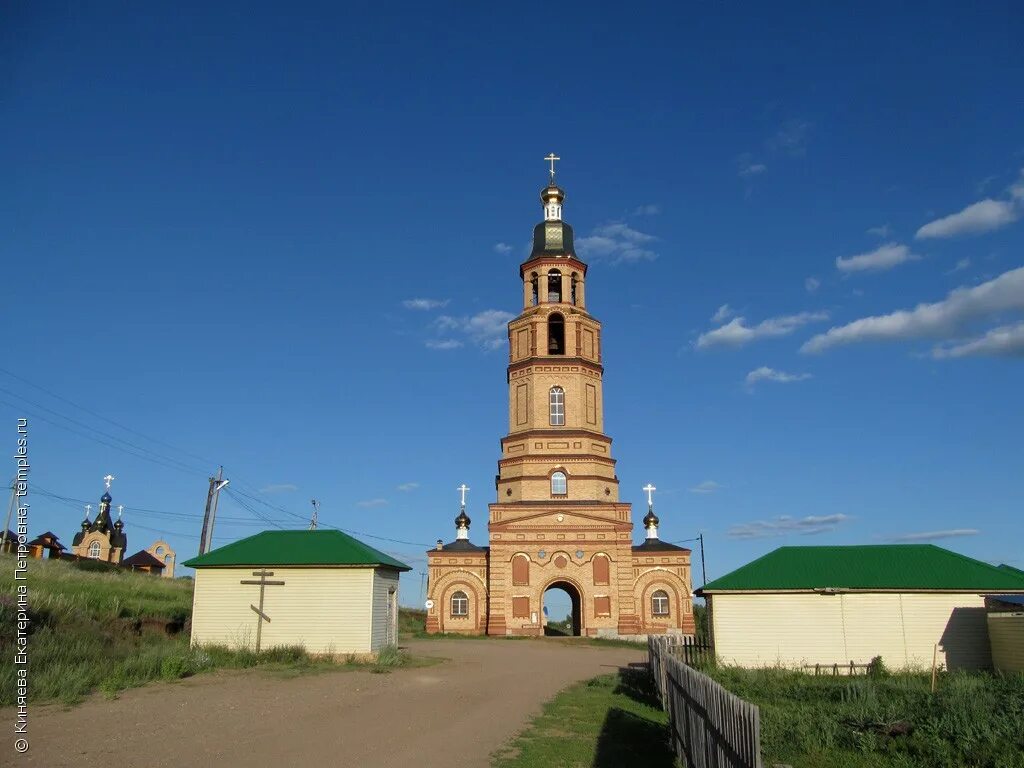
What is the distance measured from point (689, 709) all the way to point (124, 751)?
7080 mm

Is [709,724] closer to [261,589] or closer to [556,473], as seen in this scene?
[261,589]

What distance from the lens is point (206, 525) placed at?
36.4m

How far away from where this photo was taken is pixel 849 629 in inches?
846

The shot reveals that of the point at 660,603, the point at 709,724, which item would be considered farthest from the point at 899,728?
the point at 660,603

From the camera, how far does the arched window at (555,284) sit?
4169 cm

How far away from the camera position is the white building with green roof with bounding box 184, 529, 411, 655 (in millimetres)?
22047

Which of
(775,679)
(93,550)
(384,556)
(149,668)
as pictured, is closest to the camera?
(149,668)

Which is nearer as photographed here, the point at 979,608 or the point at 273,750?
the point at 273,750

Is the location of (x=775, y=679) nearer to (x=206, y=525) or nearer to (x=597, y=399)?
A: (x=597, y=399)

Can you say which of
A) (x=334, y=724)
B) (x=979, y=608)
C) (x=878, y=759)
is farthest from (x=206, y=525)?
(x=878, y=759)

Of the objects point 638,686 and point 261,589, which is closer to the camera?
point 638,686

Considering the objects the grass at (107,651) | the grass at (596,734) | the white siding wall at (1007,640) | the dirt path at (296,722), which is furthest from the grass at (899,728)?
the grass at (107,651)

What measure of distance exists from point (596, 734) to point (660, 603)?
26.6 meters

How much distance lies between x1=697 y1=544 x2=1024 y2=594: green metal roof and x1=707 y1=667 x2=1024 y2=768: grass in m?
7.65
